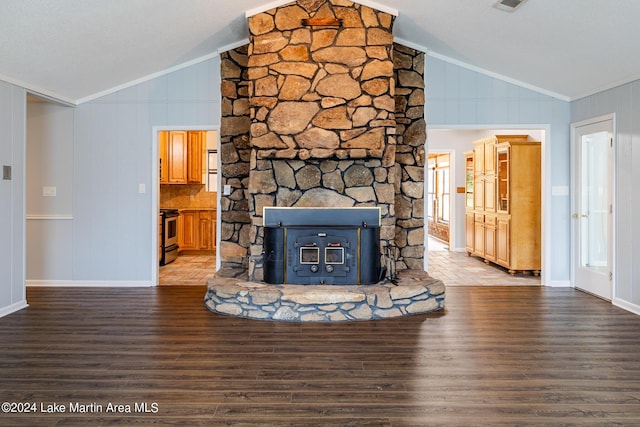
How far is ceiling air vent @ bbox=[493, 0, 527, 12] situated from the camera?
12.3 ft

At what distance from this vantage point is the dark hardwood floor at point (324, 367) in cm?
231

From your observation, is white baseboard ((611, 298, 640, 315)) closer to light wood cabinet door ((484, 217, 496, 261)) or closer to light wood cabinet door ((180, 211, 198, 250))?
light wood cabinet door ((484, 217, 496, 261))

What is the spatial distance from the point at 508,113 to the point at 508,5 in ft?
6.64

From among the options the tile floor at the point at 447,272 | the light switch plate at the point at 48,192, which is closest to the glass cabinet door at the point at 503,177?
the tile floor at the point at 447,272

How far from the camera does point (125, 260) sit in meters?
5.65

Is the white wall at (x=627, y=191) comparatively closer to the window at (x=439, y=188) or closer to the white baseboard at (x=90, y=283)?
the white baseboard at (x=90, y=283)

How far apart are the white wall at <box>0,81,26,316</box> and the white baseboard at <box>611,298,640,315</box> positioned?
18.7 feet

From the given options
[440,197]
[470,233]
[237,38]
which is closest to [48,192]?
[237,38]

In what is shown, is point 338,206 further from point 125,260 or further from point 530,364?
point 125,260

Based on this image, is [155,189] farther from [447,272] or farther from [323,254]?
[447,272]

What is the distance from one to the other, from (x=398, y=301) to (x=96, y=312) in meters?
2.75

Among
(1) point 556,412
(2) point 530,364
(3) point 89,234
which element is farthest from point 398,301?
(3) point 89,234

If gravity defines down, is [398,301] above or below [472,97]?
below

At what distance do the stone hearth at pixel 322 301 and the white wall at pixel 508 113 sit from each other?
2.19 m
